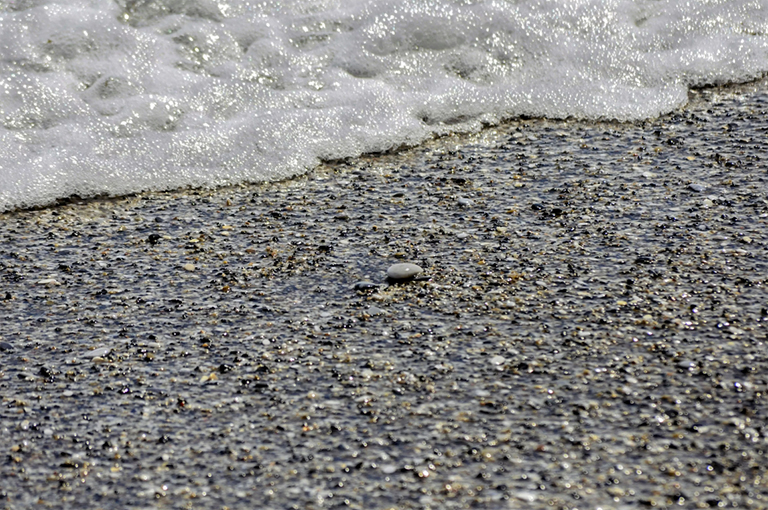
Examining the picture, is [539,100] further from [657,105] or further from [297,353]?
[297,353]

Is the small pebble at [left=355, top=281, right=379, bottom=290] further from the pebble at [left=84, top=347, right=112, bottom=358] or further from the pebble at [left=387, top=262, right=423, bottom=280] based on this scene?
the pebble at [left=84, top=347, right=112, bottom=358]

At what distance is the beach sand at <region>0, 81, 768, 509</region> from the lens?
191cm

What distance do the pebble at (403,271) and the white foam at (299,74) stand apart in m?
0.99

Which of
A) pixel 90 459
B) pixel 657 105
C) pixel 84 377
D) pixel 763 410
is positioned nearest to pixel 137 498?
pixel 90 459

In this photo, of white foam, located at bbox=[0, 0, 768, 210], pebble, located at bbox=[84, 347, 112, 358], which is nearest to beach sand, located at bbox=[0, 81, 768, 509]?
pebble, located at bbox=[84, 347, 112, 358]

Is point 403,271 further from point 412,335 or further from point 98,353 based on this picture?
point 98,353

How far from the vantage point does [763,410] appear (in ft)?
6.70

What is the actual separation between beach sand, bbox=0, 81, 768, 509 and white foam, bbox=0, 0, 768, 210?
255 millimetres

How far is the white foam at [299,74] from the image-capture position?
11.7ft

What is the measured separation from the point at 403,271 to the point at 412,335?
327mm

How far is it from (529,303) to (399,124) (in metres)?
1.52

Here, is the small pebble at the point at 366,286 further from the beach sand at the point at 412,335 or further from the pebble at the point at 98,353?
the pebble at the point at 98,353

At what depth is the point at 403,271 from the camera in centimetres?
269

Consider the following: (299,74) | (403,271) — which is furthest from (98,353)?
(299,74)
